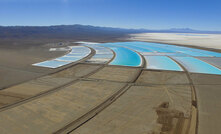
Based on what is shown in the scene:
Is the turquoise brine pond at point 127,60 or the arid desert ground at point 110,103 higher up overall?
the turquoise brine pond at point 127,60

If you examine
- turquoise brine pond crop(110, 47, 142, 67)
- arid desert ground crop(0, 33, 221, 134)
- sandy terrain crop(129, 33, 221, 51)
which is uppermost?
sandy terrain crop(129, 33, 221, 51)

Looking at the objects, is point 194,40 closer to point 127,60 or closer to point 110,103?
point 127,60

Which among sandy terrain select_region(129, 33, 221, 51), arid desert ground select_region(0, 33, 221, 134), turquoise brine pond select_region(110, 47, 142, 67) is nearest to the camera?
arid desert ground select_region(0, 33, 221, 134)

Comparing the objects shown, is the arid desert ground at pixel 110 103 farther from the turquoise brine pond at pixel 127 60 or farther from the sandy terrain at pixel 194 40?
the sandy terrain at pixel 194 40

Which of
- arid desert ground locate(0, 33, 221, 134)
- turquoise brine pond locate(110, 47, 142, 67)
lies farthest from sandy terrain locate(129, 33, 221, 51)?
arid desert ground locate(0, 33, 221, 134)

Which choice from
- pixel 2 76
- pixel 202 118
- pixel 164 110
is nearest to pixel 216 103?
pixel 202 118

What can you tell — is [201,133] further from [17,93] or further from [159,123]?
[17,93]

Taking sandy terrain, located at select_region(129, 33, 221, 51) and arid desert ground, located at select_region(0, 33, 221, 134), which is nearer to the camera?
arid desert ground, located at select_region(0, 33, 221, 134)

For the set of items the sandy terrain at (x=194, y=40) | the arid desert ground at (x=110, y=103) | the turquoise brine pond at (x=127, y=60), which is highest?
the sandy terrain at (x=194, y=40)

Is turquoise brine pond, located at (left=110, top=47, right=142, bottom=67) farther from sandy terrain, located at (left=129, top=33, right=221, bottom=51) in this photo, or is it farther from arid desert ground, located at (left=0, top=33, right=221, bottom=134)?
sandy terrain, located at (left=129, top=33, right=221, bottom=51)

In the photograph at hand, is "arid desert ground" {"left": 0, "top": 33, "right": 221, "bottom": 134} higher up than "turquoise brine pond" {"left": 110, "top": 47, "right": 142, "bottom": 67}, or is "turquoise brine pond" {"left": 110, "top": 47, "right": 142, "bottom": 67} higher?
"turquoise brine pond" {"left": 110, "top": 47, "right": 142, "bottom": 67}

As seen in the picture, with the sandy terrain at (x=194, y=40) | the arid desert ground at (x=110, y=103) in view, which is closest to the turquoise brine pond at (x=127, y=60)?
the arid desert ground at (x=110, y=103)
